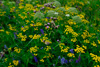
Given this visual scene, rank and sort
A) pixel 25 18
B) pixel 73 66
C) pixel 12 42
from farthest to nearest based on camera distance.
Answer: pixel 25 18 → pixel 12 42 → pixel 73 66

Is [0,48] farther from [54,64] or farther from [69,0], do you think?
[69,0]

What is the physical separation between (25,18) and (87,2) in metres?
2.08

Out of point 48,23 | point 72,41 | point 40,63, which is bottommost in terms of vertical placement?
point 40,63

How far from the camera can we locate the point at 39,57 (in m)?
1.87

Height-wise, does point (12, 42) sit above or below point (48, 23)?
below

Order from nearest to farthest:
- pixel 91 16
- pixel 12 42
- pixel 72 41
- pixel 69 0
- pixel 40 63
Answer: pixel 40 63 → pixel 72 41 → pixel 12 42 → pixel 91 16 → pixel 69 0

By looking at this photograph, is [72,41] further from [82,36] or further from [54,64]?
[54,64]

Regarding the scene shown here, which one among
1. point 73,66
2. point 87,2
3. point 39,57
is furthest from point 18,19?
point 87,2

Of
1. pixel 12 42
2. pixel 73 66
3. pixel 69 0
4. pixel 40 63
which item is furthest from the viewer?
pixel 69 0

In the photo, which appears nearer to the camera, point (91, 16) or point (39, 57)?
point (39, 57)

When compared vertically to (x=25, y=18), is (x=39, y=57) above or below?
below

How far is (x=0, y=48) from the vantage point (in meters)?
2.15

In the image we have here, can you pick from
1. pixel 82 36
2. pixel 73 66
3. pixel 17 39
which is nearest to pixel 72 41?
pixel 82 36

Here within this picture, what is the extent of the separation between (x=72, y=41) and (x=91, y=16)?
139cm
